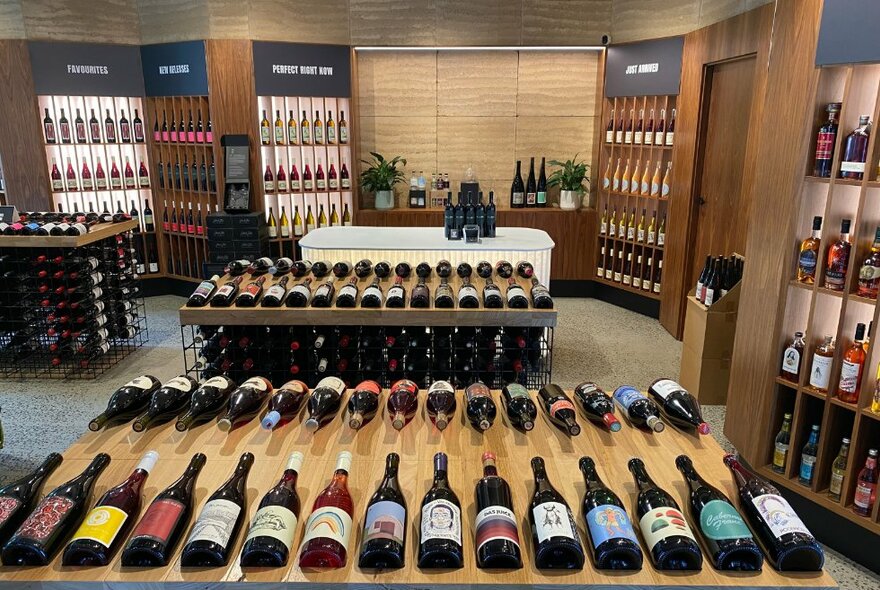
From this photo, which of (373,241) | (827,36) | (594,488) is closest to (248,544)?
(594,488)

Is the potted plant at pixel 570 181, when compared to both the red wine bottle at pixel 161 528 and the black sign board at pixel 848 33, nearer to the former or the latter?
the black sign board at pixel 848 33

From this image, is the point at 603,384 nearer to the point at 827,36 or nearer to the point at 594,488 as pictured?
the point at 827,36

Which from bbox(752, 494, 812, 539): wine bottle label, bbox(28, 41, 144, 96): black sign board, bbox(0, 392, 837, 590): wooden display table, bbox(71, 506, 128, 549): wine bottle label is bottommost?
bbox(0, 392, 837, 590): wooden display table

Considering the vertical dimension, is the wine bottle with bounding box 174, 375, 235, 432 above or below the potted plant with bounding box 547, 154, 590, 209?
below

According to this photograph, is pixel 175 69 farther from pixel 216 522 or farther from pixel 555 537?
pixel 555 537

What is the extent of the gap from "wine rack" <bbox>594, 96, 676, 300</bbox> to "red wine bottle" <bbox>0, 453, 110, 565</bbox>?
5.62 metres

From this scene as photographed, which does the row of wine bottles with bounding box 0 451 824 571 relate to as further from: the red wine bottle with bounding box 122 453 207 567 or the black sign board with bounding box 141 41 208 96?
the black sign board with bounding box 141 41 208 96

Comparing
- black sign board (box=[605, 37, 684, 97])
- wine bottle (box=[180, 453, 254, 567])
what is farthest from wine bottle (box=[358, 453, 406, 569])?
black sign board (box=[605, 37, 684, 97])

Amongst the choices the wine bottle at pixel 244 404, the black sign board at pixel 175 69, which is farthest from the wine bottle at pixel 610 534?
the black sign board at pixel 175 69

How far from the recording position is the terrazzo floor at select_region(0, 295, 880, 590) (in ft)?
12.7

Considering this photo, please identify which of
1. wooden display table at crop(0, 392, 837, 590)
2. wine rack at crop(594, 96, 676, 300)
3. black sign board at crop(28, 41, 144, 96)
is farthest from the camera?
black sign board at crop(28, 41, 144, 96)

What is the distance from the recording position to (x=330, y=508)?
1476mm

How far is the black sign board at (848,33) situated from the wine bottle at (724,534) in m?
2.06

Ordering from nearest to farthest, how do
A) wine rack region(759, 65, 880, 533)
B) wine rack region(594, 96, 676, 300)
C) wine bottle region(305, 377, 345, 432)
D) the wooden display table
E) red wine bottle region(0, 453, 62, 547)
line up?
the wooden display table → red wine bottle region(0, 453, 62, 547) → wine bottle region(305, 377, 345, 432) → wine rack region(759, 65, 880, 533) → wine rack region(594, 96, 676, 300)
